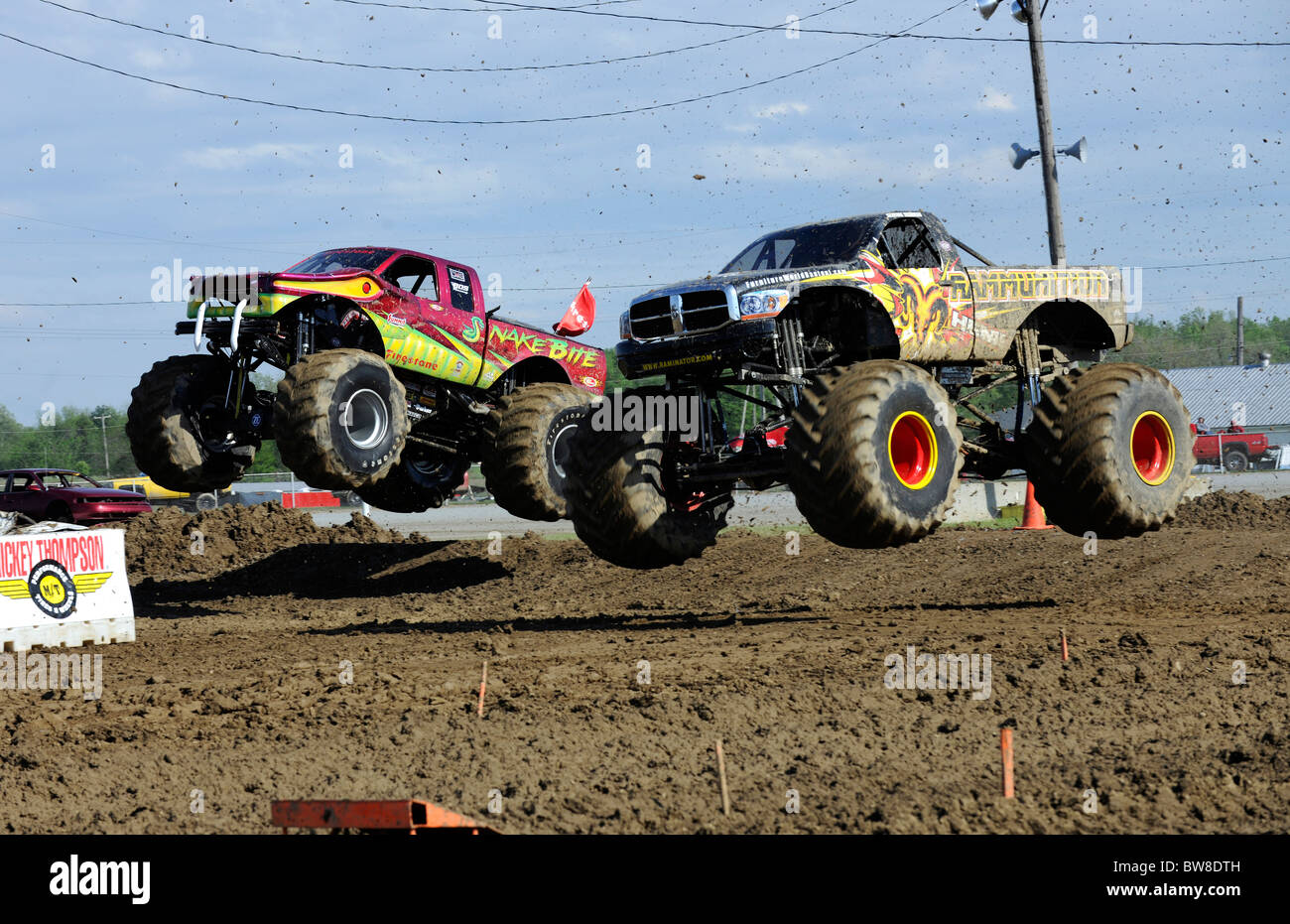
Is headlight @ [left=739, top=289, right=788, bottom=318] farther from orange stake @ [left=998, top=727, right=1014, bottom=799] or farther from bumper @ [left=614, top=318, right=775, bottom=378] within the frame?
orange stake @ [left=998, top=727, right=1014, bottom=799]

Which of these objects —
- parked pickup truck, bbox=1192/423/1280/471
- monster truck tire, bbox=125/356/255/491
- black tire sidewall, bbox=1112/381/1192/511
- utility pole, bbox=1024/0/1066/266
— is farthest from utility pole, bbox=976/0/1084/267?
parked pickup truck, bbox=1192/423/1280/471

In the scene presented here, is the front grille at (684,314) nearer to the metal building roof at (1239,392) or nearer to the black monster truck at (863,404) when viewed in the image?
the black monster truck at (863,404)

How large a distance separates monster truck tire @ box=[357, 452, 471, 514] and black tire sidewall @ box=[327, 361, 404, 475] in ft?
8.27

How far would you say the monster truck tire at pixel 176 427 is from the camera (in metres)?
12.7

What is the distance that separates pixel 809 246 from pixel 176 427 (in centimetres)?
672

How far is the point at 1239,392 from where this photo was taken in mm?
59500

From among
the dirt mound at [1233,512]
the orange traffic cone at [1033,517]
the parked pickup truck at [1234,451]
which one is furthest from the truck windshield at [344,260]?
the parked pickup truck at [1234,451]

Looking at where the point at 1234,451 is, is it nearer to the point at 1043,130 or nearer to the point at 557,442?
the point at 1043,130

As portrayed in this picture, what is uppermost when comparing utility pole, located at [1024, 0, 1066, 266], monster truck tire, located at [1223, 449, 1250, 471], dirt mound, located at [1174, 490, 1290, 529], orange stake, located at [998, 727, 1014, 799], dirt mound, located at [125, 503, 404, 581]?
utility pole, located at [1024, 0, 1066, 266]

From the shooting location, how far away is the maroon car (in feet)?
69.7
